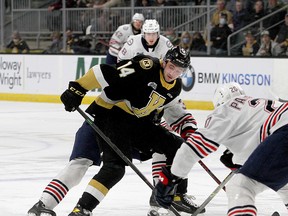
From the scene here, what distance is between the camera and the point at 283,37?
1174 cm

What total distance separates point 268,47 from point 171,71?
7278 mm

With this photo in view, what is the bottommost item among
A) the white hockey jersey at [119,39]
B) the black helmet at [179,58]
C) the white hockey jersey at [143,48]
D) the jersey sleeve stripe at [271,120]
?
the white hockey jersey at [119,39]

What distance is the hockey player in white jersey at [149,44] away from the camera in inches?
284

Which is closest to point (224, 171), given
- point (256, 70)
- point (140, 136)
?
point (140, 136)

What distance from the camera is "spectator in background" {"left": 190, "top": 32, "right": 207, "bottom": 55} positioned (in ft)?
41.2

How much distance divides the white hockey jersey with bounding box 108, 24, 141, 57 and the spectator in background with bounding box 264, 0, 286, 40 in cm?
254

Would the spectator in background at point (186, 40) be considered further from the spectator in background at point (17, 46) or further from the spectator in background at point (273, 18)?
the spectator in background at point (17, 46)

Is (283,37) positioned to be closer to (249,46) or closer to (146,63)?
(249,46)

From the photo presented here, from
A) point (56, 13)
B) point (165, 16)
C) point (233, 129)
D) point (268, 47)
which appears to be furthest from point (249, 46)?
point (233, 129)

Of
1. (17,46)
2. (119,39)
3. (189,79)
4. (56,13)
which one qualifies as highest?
(119,39)

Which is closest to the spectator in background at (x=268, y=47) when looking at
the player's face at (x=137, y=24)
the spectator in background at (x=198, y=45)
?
the spectator in background at (x=198, y=45)

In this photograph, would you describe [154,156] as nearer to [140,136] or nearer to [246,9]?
[140,136]

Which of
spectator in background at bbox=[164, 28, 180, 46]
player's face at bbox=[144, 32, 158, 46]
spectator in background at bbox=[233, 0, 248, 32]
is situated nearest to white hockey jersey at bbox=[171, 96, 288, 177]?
player's face at bbox=[144, 32, 158, 46]

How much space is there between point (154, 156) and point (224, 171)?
5.63ft
